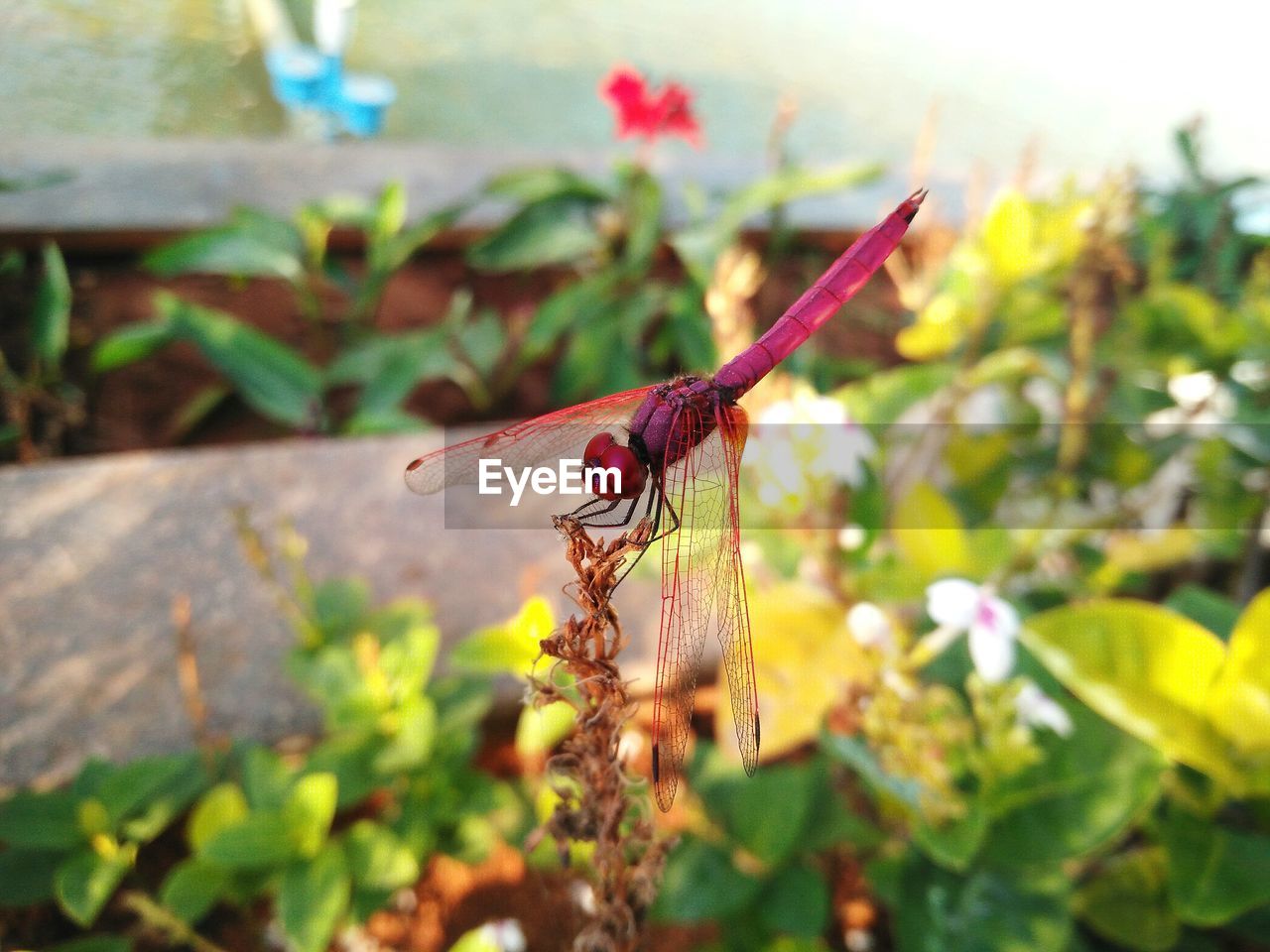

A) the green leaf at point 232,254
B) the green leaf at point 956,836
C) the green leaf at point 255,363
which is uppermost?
the green leaf at point 232,254

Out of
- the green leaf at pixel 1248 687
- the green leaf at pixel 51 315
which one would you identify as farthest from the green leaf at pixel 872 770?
the green leaf at pixel 51 315

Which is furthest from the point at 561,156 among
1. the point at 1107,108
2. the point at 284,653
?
the point at 1107,108

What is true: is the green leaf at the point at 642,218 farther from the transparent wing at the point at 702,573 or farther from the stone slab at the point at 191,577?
the transparent wing at the point at 702,573

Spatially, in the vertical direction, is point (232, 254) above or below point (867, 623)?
above

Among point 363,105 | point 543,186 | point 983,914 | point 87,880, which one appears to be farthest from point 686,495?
point 363,105

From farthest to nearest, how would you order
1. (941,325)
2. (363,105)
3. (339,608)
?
(363,105) < (941,325) < (339,608)

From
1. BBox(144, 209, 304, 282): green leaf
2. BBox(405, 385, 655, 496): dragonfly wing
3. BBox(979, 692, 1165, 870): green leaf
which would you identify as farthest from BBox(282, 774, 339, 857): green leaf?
BBox(144, 209, 304, 282): green leaf

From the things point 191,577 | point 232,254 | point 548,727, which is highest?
point 232,254

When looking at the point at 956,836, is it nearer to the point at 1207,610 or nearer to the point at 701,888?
the point at 701,888
